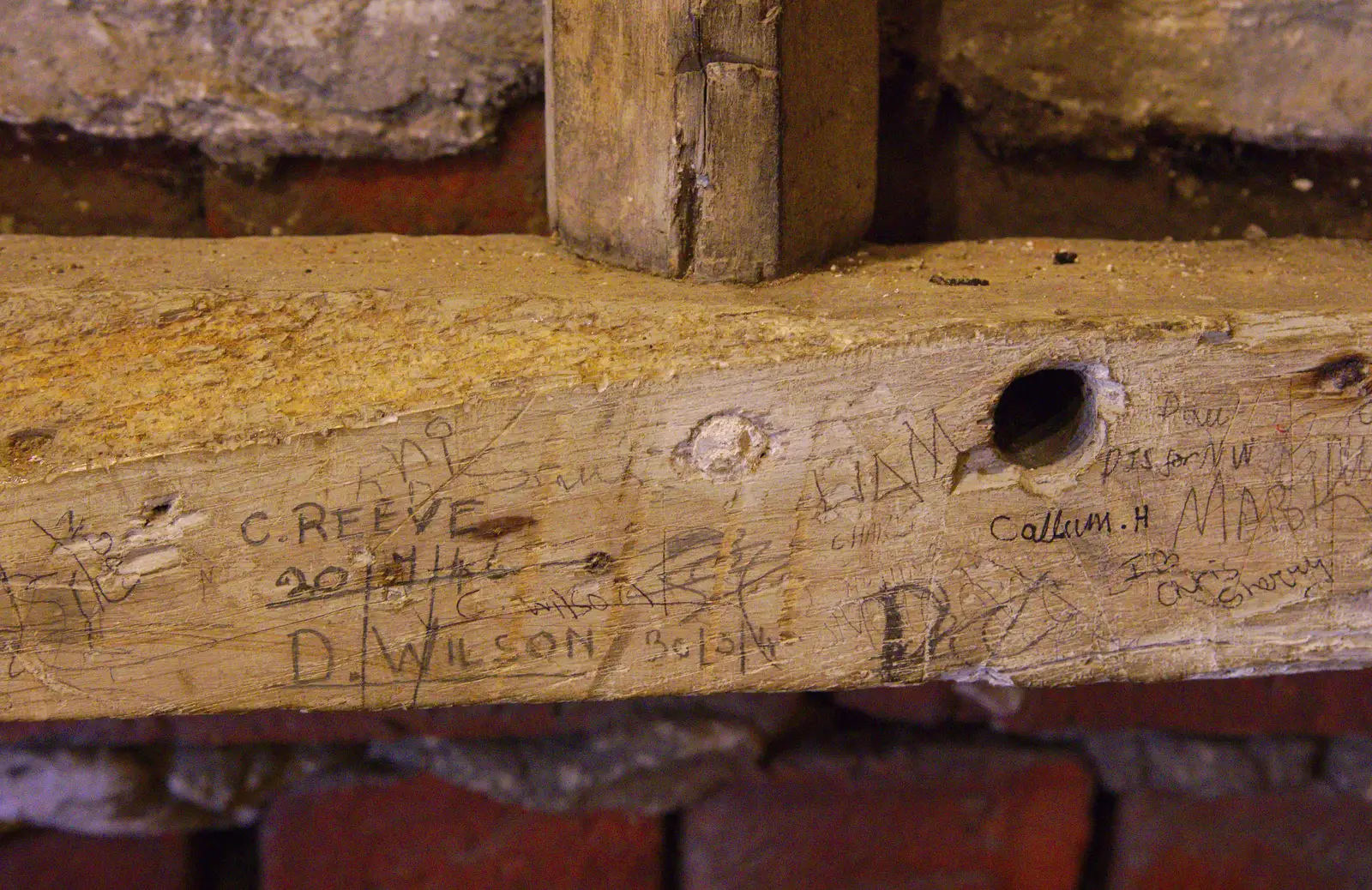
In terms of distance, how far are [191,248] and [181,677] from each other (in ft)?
1.23

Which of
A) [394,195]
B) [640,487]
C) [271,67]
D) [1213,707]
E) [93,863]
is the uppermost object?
[271,67]

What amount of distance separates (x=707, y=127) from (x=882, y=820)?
0.86 meters

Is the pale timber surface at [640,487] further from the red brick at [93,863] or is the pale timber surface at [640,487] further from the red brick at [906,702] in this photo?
the red brick at [93,863]

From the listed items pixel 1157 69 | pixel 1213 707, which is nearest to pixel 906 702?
pixel 1213 707

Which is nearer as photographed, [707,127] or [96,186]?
[707,127]

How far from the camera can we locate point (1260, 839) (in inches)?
48.4

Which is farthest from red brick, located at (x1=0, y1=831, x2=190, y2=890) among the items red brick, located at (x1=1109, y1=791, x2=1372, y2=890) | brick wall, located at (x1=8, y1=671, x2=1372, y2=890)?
red brick, located at (x1=1109, y1=791, x2=1372, y2=890)

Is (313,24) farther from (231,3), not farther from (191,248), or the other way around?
(191,248)

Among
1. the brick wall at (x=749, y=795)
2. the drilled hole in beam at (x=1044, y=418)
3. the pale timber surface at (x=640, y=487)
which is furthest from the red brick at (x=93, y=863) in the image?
the drilled hole in beam at (x=1044, y=418)

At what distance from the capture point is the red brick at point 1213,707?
119cm

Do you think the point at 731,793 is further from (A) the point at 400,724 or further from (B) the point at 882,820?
(A) the point at 400,724

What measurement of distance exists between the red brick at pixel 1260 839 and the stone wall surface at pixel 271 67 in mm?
1133

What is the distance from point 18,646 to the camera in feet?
2.35

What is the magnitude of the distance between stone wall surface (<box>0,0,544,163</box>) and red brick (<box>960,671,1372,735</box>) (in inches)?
35.0
